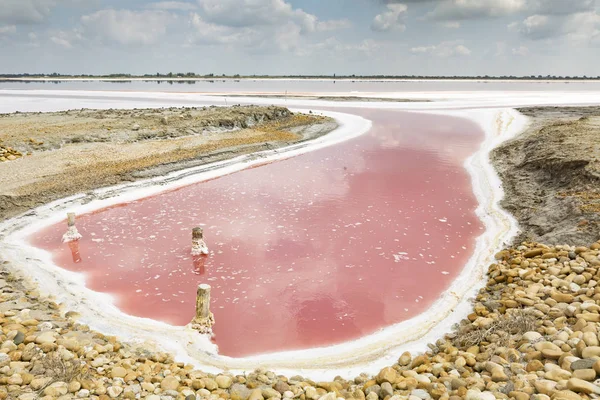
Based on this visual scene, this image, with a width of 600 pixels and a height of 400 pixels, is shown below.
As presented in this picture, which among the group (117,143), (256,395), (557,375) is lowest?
(256,395)

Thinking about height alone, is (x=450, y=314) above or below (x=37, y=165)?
below

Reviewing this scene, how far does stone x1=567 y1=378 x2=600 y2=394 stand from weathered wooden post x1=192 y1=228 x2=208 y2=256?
386 inches

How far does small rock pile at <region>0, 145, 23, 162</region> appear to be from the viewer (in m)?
21.5

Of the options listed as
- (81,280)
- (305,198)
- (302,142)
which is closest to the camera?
(81,280)

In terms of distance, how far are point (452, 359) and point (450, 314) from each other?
97.9 inches

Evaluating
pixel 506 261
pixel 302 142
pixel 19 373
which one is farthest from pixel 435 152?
pixel 19 373

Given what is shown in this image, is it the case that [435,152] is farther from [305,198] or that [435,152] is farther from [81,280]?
[81,280]

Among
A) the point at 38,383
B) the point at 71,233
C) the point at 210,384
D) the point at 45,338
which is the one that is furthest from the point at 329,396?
the point at 71,233

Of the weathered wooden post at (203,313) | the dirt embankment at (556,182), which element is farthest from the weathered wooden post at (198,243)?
the dirt embankment at (556,182)

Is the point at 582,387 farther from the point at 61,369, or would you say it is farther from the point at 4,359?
the point at 4,359

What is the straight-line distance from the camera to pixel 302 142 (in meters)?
30.6

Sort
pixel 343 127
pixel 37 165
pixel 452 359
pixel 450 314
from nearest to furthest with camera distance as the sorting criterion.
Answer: pixel 452 359
pixel 450 314
pixel 37 165
pixel 343 127

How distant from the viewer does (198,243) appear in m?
12.5

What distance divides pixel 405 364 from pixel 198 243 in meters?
7.34
